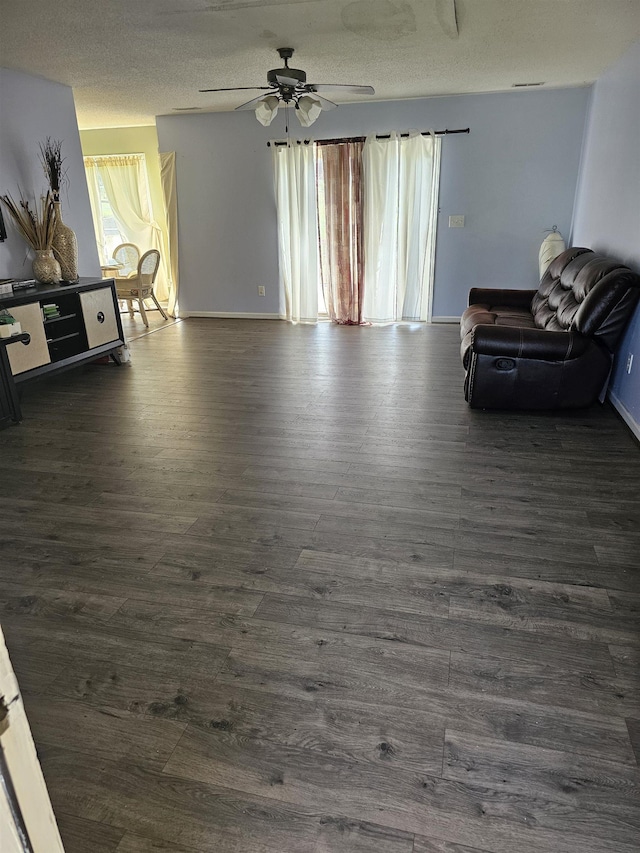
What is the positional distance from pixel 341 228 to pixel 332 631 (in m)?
5.31

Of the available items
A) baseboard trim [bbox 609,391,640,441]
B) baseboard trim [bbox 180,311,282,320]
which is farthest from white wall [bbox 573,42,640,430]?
baseboard trim [bbox 180,311,282,320]

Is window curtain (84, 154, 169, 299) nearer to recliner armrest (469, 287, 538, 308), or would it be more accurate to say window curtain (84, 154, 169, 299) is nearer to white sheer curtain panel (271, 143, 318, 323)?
white sheer curtain panel (271, 143, 318, 323)

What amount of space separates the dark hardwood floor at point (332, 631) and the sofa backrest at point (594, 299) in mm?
570

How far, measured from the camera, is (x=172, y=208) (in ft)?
22.1

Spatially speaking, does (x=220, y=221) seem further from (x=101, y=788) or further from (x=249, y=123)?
(x=101, y=788)

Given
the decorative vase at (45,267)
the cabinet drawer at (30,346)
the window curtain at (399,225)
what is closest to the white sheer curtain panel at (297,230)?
the window curtain at (399,225)

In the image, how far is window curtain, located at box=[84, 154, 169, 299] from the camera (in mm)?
7602

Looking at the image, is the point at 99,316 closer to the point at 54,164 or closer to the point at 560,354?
the point at 54,164

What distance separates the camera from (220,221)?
667 cm

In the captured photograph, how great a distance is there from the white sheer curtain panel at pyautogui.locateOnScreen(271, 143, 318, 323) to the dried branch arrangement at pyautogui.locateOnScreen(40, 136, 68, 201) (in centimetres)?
237

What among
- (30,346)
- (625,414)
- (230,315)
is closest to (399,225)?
(230,315)

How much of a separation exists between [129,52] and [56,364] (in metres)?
2.29

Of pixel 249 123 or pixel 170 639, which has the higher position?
pixel 249 123

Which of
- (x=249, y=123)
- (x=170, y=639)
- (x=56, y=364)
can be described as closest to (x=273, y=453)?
(x=170, y=639)
